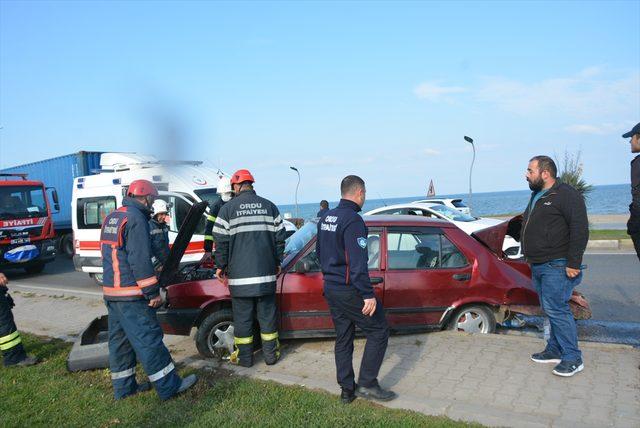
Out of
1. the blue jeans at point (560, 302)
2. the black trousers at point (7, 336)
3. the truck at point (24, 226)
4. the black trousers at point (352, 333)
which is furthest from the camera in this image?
the truck at point (24, 226)

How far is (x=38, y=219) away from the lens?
14.2 m

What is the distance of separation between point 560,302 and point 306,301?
2.48m

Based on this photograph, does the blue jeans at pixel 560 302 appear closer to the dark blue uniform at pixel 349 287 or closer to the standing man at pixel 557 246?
the standing man at pixel 557 246

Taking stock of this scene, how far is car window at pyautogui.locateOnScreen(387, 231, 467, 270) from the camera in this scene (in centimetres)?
568

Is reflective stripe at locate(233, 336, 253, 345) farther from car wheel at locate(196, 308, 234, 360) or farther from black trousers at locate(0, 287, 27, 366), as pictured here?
black trousers at locate(0, 287, 27, 366)

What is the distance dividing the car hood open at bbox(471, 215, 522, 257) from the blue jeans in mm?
1255

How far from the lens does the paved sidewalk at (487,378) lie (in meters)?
3.83

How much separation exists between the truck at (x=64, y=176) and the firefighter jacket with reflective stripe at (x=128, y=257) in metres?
13.6

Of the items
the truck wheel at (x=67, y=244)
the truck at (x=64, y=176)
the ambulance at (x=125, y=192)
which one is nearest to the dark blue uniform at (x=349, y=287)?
the ambulance at (x=125, y=192)

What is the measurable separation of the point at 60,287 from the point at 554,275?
1147 centimetres

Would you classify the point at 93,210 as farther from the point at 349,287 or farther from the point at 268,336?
the point at 349,287

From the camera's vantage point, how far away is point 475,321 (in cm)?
580

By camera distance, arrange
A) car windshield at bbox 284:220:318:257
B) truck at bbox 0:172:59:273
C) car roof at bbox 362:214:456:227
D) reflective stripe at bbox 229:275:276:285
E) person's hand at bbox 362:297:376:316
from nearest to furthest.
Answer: person's hand at bbox 362:297:376:316, reflective stripe at bbox 229:275:276:285, car roof at bbox 362:214:456:227, car windshield at bbox 284:220:318:257, truck at bbox 0:172:59:273

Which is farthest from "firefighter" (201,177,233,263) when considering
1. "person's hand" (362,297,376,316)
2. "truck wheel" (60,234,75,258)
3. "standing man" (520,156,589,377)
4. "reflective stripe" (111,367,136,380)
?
"truck wheel" (60,234,75,258)
